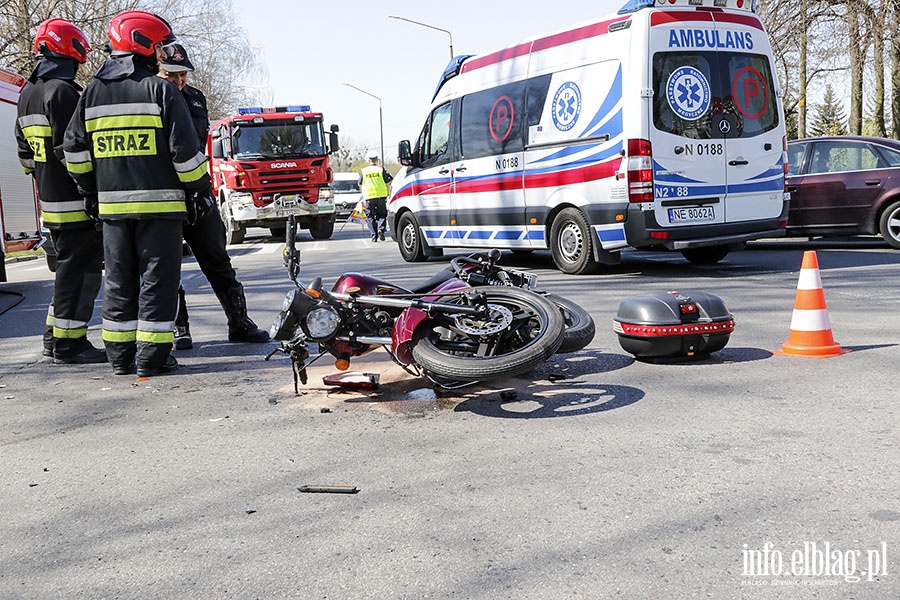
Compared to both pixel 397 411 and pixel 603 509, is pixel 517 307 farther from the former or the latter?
pixel 603 509

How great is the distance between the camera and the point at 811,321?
552 centimetres

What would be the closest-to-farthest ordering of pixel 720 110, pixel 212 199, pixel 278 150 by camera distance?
pixel 212 199 < pixel 720 110 < pixel 278 150

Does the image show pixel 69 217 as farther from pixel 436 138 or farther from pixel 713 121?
pixel 436 138

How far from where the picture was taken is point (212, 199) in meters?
6.16

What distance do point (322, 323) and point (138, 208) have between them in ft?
5.21

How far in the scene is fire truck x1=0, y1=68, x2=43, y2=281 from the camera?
12.6 metres

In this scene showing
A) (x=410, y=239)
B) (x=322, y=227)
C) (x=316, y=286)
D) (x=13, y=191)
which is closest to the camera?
(x=316, y=286)

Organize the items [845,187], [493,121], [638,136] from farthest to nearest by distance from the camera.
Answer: [845,187]
[493,121]
[638,136]

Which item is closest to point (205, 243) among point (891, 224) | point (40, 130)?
point (40, 130)

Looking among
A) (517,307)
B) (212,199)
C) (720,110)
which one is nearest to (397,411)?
(517,307)

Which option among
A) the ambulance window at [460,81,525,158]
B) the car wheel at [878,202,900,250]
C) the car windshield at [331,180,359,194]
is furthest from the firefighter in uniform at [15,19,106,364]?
the car windshield at [331,180,359,194]

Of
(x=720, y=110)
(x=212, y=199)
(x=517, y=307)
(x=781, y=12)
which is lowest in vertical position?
(x=517, y=307)

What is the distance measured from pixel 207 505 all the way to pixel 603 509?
4.62 ft

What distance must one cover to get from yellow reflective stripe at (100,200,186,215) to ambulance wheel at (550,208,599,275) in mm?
5425
